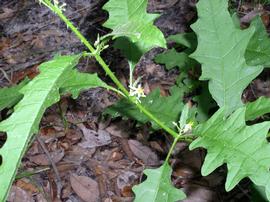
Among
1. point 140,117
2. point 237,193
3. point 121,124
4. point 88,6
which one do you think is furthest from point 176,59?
point 88,6

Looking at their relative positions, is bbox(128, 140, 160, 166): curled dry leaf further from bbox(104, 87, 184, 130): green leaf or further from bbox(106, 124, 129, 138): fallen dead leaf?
bbox(104, 87, 184, 130): green leaf

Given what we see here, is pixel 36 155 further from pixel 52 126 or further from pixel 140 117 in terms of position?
pixel 140 117

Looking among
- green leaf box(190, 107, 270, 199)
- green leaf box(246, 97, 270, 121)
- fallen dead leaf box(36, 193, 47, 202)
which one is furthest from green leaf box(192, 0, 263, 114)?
fallen dead leaf box(36, 193, 47, 202)

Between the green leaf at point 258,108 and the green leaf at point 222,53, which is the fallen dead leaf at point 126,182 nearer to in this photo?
the green leaf at point 222,53

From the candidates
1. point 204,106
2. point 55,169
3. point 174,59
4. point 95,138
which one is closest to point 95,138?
point 95,138

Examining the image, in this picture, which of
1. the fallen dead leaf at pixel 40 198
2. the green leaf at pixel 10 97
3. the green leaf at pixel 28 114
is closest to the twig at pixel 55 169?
the fallen dead leaf at pixel 40 198
